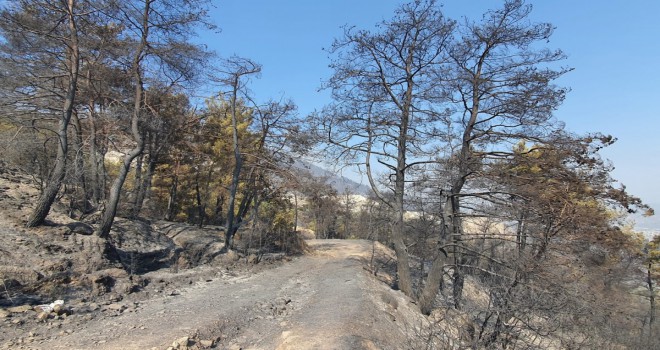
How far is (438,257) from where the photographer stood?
1042 centimetres

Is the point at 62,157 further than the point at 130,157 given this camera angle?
No

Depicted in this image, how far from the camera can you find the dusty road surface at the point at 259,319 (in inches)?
252

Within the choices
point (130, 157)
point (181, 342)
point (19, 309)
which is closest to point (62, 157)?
point (130, 157)

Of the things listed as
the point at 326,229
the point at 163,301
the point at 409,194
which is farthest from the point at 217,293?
the point at 326,229

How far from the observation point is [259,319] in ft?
26.8

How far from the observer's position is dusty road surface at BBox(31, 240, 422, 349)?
21.0 ft

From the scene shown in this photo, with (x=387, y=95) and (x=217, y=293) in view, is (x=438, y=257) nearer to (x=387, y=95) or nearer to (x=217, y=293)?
(x=387, y=95)

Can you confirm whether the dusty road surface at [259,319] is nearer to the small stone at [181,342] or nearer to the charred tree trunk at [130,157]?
the small stone at [181,342]

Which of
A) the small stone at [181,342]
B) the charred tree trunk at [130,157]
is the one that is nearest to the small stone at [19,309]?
the small stone at [181,342]

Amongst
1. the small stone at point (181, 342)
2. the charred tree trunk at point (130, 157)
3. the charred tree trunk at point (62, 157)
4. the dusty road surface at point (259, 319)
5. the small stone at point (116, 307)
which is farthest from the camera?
the charred tree trunk at point (130, 157)

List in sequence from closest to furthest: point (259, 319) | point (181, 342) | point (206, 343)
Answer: point (181, 342) → point (206, 343) → point (259, 319)

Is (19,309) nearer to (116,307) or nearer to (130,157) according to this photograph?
(116,307)

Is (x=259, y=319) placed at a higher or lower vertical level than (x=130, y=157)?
lower

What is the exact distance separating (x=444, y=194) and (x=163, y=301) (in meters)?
7.45
